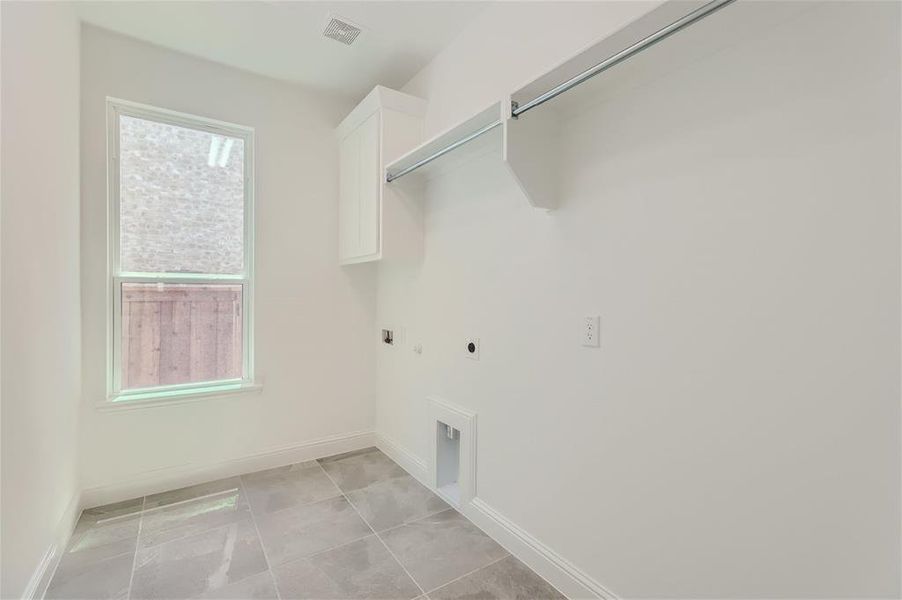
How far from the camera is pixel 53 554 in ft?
5.88

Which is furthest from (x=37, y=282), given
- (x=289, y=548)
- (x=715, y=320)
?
(x=715, y=320)

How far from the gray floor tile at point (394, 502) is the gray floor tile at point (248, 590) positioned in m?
0.57

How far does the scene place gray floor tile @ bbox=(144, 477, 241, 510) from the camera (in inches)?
95.2

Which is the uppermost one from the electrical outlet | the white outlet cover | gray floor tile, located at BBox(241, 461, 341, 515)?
the electrical outlet

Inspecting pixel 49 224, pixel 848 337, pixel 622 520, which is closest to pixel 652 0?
pixel 848 337

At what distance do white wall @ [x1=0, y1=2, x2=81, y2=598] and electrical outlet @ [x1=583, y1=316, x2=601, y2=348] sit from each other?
1944 mm

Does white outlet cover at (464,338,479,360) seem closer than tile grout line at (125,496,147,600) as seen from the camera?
No

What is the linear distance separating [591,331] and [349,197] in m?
2.01

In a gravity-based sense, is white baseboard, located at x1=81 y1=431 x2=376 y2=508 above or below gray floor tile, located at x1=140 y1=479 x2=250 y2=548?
above

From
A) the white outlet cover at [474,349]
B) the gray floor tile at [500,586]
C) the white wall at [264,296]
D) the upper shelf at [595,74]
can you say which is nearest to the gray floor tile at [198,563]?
the white wall at [264,296]

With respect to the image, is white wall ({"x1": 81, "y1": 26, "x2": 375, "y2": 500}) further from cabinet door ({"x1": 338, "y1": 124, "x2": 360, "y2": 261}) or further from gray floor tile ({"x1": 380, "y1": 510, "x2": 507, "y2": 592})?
gray floor tile ({"x1": 380, "y1": 510, "x2": 507, "y2": 592})

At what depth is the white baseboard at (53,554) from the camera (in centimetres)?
158

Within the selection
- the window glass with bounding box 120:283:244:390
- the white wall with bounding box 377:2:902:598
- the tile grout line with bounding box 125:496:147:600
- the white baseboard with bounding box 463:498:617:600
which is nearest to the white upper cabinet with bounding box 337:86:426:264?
the white wall with bounding box 377:2:902:598

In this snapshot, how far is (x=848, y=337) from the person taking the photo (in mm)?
1016
